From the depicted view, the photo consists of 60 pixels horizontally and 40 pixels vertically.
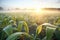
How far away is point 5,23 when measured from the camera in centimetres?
93

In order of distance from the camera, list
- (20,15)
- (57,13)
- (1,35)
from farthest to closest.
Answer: (20,15) → (57,13) → (1,35)

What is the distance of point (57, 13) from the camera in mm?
1032

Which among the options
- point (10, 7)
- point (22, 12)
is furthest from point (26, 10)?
point (10, 7)

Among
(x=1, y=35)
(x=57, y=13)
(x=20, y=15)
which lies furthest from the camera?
(x=20, y=15)

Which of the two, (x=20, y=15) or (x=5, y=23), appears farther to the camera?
(x=20, y=15)

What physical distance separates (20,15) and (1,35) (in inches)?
12.4

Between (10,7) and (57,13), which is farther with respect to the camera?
(10,7)

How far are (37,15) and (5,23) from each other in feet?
0.93

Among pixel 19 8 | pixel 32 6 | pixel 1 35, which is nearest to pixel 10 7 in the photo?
pixel 19 8

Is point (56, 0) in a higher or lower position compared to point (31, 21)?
higher

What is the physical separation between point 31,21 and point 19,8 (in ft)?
0.56

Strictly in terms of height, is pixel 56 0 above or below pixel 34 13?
above

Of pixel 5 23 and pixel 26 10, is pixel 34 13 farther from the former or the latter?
pixel 5 23

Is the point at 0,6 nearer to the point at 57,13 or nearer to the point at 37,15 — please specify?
the point at 37,15
